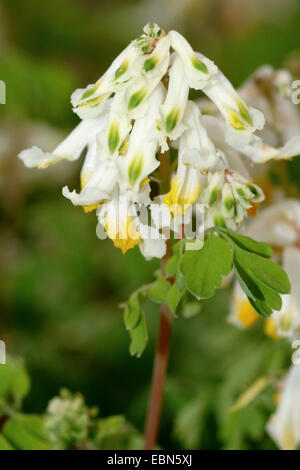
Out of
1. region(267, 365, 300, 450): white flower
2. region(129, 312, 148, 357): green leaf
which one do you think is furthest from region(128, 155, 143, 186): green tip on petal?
region(267, 365, 300, 450): white flower

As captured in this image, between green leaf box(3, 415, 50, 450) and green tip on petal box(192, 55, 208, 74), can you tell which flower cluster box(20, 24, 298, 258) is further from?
green leaf box(3, 415, 50, 450)

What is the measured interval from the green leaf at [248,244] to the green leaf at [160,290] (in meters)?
0.13

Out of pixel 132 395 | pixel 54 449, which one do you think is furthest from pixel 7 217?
pixel 54 449

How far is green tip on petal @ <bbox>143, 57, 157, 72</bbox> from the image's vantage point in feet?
2.71

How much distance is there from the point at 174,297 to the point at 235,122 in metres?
0.25

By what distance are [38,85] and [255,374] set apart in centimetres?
115

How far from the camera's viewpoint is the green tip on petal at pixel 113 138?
86 cm

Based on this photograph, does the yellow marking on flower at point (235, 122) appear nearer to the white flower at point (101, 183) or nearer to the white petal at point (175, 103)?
the white petal at point (175, 103)

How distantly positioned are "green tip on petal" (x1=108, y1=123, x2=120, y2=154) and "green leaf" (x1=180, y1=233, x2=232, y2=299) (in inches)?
6.7

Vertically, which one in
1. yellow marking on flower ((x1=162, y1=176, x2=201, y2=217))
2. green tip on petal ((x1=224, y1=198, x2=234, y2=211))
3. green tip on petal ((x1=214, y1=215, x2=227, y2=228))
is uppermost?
yellow marking on flower ((x1=162, y1=176, x2=201, y2=217))

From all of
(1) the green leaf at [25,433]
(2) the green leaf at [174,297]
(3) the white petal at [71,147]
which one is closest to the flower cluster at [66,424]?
(1) the green leaf at [25,433]
